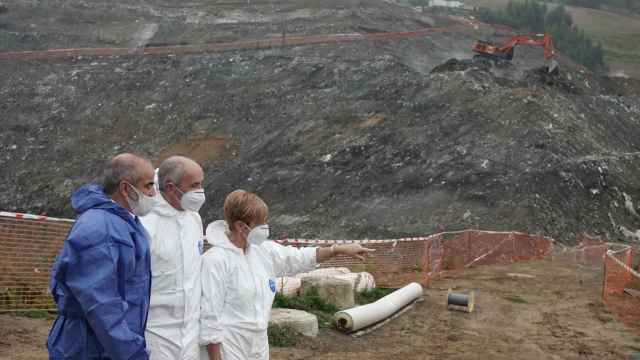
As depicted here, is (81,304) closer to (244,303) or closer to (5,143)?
(244,303)

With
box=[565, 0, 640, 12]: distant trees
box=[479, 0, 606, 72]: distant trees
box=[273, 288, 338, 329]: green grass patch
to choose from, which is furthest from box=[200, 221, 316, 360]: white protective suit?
box=[565, 0, 640, 12]: distant trees

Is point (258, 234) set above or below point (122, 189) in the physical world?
below

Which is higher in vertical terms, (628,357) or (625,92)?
(628,357)

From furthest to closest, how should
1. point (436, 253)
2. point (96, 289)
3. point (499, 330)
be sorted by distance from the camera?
point (436, 253) < point (499, 330) < point (96, 289)

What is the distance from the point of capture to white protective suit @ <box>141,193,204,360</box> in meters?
3.99

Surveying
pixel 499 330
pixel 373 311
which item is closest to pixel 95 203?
pixel 373 311

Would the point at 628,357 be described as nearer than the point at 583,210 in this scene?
Yes

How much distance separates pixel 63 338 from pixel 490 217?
20.7 meters

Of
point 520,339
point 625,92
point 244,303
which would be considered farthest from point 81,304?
point 625,92

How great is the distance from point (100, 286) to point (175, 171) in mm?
1005

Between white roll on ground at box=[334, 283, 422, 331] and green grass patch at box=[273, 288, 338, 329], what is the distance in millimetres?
474

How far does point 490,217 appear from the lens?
76.1ft

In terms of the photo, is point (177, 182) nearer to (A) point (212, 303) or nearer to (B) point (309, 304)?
(A) point (212, 303)

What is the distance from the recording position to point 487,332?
11.1m
